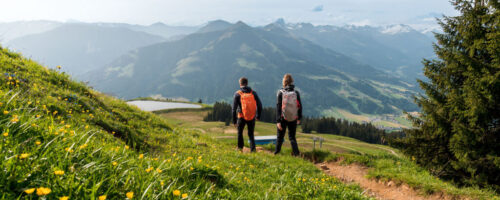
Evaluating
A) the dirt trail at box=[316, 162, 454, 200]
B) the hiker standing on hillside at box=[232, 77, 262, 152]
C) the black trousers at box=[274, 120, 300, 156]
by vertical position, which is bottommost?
the dirt trail at box=[316, 162, 454, 200]

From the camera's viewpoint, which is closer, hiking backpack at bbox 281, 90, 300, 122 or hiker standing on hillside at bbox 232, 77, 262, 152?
hiking backpack at bbox 281, 90, 300, 122

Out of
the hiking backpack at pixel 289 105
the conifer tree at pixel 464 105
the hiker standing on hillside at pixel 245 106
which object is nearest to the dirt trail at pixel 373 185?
the hiking backpack at pixel 289 105

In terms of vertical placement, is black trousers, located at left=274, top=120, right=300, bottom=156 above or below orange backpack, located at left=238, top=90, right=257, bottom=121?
below

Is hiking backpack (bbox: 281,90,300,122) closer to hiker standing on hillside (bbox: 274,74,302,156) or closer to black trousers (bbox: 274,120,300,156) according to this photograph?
hiker standing on hillside (bbox: 274,74,302,156)

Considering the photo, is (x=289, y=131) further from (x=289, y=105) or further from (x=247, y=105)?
(x=247, y=105)

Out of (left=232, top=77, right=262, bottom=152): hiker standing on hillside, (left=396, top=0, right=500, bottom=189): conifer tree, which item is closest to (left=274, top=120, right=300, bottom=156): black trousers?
(left=232, top=77, right=262, bottom=152): hiker standing on hillside

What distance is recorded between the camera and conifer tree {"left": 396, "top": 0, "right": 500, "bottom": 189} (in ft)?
34.5

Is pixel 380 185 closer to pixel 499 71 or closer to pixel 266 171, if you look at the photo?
pixel 266 171

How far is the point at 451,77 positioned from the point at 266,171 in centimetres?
1206

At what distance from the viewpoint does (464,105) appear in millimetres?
11711

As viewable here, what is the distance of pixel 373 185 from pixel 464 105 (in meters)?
6.30

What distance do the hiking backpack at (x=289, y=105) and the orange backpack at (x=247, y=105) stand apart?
1.34 m

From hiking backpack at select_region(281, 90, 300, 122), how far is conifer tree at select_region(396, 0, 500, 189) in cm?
655

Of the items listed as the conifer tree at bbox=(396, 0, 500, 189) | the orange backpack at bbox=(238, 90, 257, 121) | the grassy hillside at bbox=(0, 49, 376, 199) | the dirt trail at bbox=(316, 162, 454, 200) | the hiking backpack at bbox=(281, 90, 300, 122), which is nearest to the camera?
the grassy hillside at bbox=(0, 49, 376, 199)
